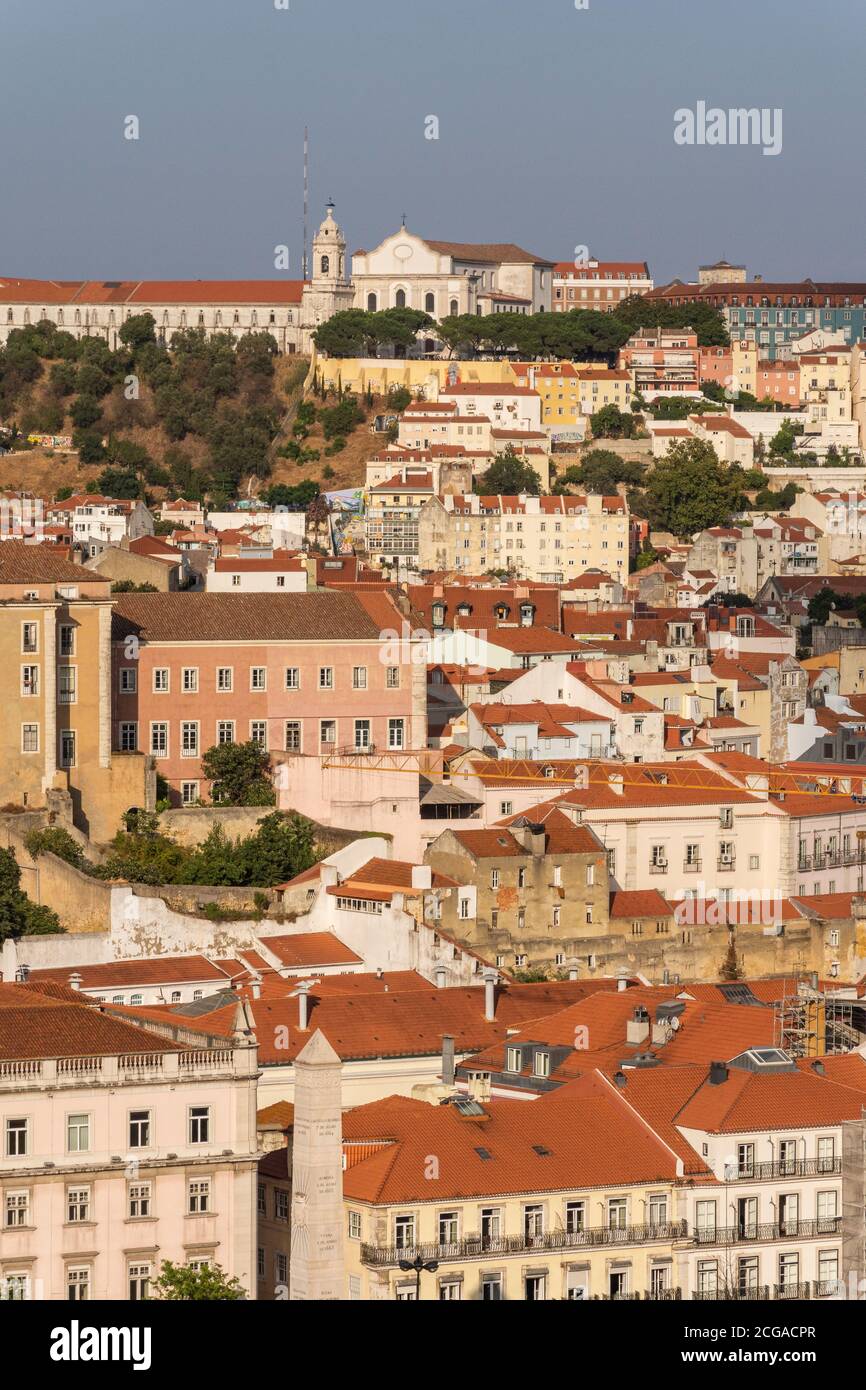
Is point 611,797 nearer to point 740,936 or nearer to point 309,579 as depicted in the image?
point 740,936

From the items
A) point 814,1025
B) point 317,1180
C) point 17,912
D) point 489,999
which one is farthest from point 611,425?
point 317,1180

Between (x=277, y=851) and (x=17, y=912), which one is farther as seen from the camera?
(x=277, y=851)

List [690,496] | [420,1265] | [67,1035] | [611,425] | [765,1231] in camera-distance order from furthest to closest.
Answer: [611,425], [690,496], [765,1231], [67,1035], [420,1265]

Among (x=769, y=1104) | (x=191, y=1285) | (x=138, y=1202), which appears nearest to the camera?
(x=191, y=1285)

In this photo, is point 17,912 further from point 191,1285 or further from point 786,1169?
point 191,1285

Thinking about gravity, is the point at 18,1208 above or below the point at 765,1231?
above

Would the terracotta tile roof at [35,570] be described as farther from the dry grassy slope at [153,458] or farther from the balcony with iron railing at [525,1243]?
the dry grassy slope at [153,458]

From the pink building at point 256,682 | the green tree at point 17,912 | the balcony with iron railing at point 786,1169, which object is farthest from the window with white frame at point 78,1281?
the pink building at point 256,682

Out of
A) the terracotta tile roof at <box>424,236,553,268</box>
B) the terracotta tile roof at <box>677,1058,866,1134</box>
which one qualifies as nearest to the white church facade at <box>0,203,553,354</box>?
the terracotta tile roof at <box>424,236,553,268</box>
